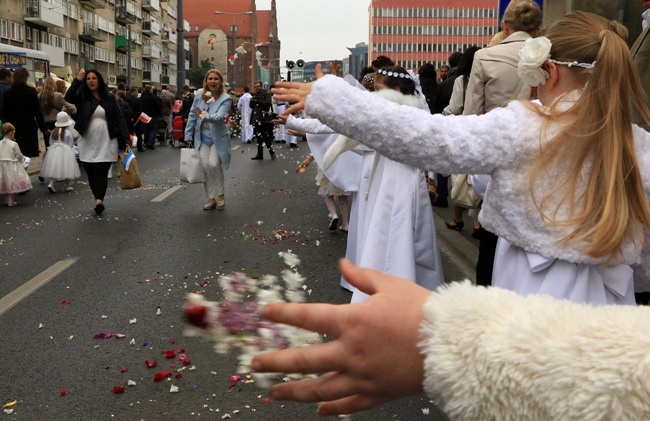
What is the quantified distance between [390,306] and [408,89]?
16.9ft

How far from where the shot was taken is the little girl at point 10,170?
508 inches

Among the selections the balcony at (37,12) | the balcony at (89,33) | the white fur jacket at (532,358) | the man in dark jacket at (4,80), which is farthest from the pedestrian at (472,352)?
the balcony at (89,33)

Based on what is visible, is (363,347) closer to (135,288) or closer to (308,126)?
(308,126)

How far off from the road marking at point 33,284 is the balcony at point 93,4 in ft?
236

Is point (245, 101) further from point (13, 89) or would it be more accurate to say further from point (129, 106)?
point (13, 89)

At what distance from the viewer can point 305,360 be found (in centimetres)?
103

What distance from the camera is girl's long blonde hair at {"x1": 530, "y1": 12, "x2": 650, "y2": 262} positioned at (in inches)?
87.9

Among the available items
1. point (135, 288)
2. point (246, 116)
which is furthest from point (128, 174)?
point (246, 116)

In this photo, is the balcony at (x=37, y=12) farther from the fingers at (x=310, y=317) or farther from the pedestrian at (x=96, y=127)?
the fingers at (x=310, y=317)

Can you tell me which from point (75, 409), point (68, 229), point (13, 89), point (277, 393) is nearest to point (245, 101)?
point (13, 89)

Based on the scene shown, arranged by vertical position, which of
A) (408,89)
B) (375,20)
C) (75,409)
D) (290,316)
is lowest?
(75,409)

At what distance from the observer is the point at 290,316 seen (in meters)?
1.04

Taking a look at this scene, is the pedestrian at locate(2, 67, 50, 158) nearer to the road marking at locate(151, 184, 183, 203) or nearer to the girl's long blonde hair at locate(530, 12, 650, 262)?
the road marking at locate(151, 184, 183, 203)

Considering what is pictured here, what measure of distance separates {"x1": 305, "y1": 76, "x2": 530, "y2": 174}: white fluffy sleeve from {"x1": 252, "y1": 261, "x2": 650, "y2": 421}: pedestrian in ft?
2.88
